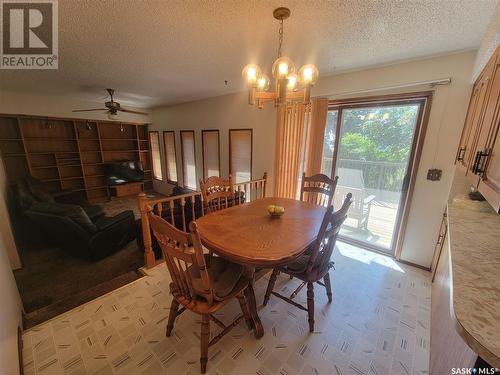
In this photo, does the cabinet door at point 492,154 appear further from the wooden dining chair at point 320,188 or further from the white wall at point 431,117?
the wooden dining chair at point 320,188

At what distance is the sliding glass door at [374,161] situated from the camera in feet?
7.62

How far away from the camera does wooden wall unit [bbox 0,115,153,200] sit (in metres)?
Answer: 4.16

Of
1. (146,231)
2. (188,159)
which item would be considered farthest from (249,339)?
(188,159)

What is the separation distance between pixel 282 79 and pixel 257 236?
3.73 ft

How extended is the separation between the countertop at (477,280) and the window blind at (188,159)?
4809mm

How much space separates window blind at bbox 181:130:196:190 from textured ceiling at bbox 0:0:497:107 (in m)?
2.28

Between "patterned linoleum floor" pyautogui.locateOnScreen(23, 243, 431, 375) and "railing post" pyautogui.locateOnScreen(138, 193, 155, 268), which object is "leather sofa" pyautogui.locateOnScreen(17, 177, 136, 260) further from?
"patterned linoleum floor" pyautogui.locateOnScreen(23, 243, 431, 375)

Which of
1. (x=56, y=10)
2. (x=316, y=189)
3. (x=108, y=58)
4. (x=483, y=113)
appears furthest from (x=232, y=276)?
(x=108, y=58)

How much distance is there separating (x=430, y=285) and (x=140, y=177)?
672 cm

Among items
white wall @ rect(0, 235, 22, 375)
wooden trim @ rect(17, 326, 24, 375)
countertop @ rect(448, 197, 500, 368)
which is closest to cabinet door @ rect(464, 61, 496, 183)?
countertop @ rect(448, 197, 500, 368)

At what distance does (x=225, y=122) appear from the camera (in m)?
4.08

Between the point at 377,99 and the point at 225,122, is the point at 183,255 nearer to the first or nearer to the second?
the point at 377,99

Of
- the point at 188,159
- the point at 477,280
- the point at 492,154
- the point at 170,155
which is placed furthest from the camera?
the point at 170,155

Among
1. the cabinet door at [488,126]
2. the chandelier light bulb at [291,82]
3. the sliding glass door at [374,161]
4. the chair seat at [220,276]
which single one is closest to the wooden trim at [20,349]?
the chair seat at [220,276]
